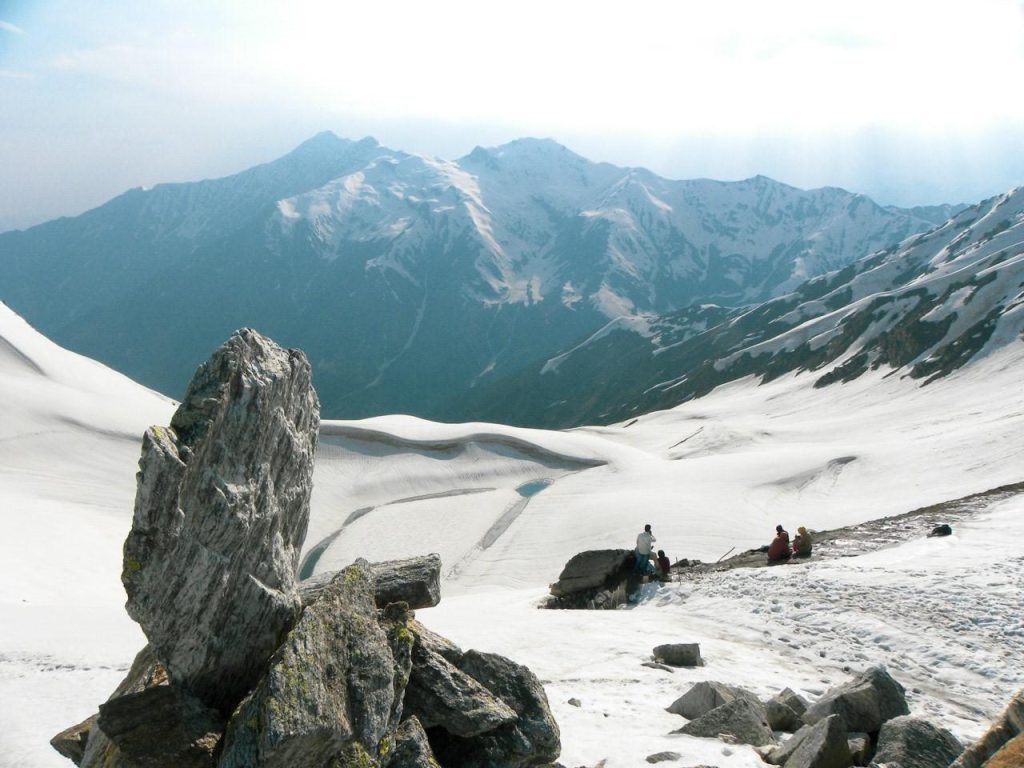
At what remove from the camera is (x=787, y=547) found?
25578 mm

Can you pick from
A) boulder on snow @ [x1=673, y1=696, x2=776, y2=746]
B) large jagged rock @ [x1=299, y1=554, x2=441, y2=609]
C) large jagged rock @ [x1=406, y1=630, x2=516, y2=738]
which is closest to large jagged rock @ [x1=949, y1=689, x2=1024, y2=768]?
boulder on snow @ [x1=673, y1=696, x2=776, y2=746]

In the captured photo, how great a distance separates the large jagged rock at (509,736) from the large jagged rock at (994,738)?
5.14 metres

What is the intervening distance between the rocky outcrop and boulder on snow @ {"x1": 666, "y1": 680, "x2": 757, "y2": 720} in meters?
10.7

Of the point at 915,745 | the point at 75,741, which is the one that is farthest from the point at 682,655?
the point at 75,741

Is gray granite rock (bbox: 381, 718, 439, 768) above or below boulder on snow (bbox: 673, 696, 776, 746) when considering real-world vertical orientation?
above

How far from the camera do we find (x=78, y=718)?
15320mm

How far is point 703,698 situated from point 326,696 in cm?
757

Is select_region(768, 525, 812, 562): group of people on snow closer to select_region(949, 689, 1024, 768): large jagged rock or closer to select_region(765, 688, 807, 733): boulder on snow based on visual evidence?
select_region(765, 688, 807, 733): boulder on snow

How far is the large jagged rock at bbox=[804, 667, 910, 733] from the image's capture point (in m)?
11.9

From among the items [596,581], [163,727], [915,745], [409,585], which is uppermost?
[409,585]

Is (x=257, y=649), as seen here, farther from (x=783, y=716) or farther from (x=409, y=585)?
(x=783, y=716)

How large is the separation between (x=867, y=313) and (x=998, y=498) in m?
111

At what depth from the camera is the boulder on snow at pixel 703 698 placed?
42.6ft

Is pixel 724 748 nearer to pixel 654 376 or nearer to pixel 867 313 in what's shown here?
pixel 867 313
